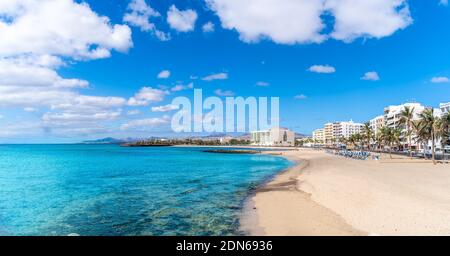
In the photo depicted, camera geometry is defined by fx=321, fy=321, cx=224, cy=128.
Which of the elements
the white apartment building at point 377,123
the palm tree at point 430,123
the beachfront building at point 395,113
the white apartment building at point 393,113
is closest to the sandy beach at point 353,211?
the palm tree at point 430,123

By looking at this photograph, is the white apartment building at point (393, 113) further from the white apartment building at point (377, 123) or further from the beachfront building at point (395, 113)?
the white apartment building at point (377, 123)

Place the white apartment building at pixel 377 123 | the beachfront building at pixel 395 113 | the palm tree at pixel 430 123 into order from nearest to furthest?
the palm tree at pixel 430 123, the beachfront building at pixel 395 113, the white apartment building at pixel 377 123

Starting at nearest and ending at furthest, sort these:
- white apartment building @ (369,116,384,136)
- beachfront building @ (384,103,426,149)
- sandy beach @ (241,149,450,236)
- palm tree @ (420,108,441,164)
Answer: sandy beach @ (241,149,450,236) < palm tree @ (420,108,441,164) < beachfront building @ (384,103,426,149) < white apartment building @ (369,116,384,136)

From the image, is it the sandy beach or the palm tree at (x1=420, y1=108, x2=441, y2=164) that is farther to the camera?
the palm tree at (x1=420, y1=108, x2=441, y2=164)

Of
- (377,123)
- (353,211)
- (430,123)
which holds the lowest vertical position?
(353,211)

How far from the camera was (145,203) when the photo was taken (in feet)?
73.6

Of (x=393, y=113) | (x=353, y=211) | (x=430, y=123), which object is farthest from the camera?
(x=393, y=113)

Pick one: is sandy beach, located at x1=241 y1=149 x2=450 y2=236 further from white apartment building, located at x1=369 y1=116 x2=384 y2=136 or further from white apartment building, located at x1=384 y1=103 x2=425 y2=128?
white apartment building, located at x1=369 y1=116 x2=384 y2=136

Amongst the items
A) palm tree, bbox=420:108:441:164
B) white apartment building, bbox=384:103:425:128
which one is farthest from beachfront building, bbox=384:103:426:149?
palm tree, bbox=420:108:441:164

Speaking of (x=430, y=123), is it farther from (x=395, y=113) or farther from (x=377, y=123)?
(x=377, y=123)

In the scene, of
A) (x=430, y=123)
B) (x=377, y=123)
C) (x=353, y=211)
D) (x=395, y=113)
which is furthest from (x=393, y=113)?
(x=353, y=211)
